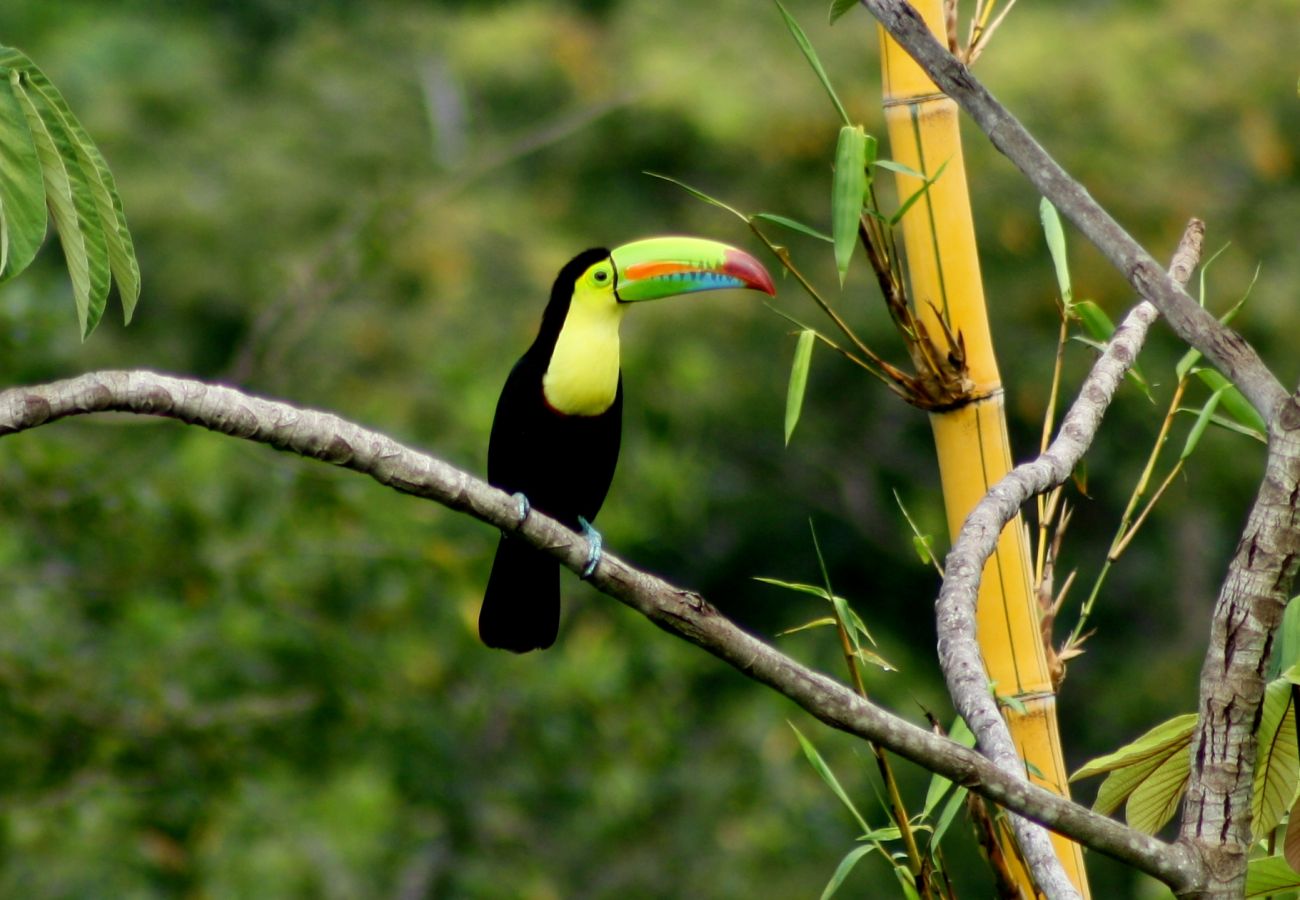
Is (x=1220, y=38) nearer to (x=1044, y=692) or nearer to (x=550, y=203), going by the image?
(x=550, y=203)

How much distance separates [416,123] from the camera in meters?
11.3

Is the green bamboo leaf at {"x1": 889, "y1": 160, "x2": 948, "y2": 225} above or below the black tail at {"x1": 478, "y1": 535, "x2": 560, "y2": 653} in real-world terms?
above

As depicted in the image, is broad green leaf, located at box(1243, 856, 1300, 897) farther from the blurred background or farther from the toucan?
the toucan

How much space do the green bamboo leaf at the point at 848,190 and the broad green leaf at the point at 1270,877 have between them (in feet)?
2.54

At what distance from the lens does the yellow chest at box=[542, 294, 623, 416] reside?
3145mm

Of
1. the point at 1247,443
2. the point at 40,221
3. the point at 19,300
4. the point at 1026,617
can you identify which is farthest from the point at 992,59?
the point at 40,221

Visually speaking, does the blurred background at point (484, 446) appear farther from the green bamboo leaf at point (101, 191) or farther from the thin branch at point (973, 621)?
the green bamboo leaf at point (101, 191)

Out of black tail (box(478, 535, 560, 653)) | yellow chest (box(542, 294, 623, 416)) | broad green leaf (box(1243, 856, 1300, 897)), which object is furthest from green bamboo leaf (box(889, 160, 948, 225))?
black tail (box(478, 535, 560, 653))

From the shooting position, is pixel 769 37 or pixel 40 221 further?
pixel 769 37

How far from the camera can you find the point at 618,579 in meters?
1.74

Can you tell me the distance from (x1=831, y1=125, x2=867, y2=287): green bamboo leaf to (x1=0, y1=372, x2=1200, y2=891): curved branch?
444 mm

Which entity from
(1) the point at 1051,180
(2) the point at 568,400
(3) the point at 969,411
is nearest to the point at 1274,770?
(3) the point at 969,411

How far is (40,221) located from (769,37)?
873cm

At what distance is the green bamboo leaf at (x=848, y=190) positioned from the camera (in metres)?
1.82
